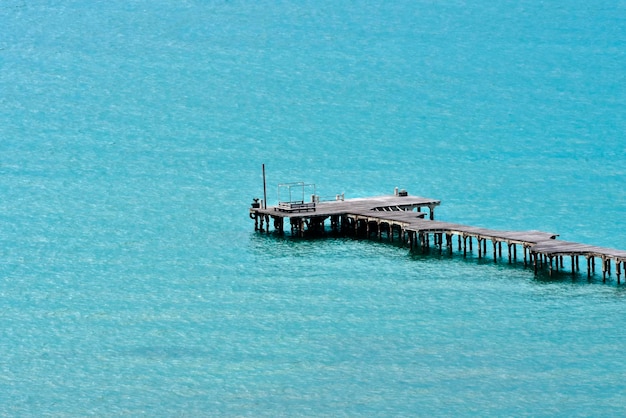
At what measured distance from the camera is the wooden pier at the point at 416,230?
60.7 metres

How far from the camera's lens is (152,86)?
4353 inches

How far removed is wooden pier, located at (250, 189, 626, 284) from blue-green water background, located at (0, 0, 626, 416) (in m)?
1.42

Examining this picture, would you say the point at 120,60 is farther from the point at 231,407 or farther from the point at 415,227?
the point at 231,407

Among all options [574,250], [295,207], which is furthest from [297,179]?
[574,250]

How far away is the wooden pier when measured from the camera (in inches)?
2391

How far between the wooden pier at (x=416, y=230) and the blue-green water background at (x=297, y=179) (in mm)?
1423

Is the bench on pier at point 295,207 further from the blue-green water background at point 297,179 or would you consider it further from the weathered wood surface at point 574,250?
the weathered wood surface at point 574,250

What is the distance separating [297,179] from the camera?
89.2 meters

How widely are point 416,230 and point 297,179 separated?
77.9 ft

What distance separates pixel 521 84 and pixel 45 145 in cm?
3990

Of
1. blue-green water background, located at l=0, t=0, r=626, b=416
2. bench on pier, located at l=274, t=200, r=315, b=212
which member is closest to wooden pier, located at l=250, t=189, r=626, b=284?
bench on pier, located at l=274, t=200, r=315, b=212

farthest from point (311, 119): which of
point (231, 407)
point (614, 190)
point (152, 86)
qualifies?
point (231, 407)

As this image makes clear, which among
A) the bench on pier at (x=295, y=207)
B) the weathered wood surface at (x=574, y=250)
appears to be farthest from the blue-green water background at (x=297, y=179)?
the bench on pier at (x=295, y=207)

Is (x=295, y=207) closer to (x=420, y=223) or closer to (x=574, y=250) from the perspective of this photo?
(x=420, y=223)
